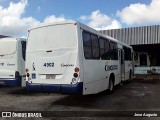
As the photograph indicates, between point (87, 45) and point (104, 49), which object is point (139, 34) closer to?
point (104, 49)

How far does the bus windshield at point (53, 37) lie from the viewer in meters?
9.44

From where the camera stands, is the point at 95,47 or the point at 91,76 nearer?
the point at 91,76

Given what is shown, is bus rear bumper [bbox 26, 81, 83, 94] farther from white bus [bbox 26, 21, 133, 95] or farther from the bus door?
the bus door

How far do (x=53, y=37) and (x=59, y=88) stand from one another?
1.93m

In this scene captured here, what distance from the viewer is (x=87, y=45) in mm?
9961

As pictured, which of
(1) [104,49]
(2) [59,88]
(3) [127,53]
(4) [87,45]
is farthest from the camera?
(3) [127,53]

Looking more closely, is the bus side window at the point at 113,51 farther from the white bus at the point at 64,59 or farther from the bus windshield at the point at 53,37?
the bus windshield at the point at 53,37

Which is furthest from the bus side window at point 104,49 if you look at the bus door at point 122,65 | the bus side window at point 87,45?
the bus door at point 122,65

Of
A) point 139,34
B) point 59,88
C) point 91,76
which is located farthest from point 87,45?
point 139,34

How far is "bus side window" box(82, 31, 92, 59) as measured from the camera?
9.73m

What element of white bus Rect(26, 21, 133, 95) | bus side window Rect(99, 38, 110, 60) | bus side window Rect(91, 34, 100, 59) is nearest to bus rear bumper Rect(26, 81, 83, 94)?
white bus Rect(26, 21, 133, 95)

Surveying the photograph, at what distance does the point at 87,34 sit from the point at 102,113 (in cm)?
318

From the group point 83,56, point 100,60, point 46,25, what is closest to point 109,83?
point 100,60

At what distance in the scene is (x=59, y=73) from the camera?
9.49 metres
